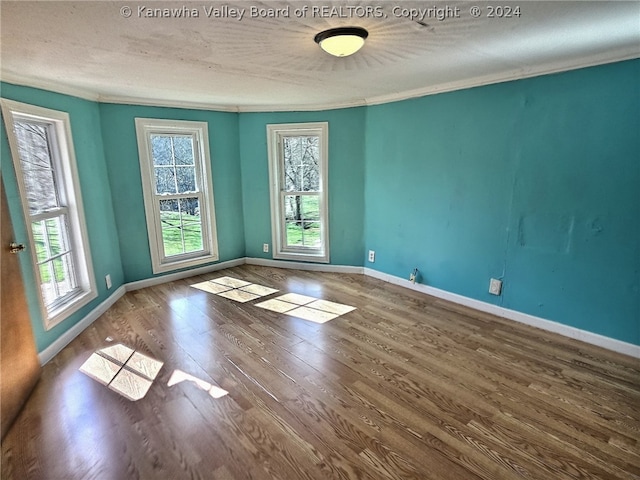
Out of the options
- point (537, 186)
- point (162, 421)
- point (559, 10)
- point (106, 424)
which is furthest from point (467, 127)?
point (106, 424)

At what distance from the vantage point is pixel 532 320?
3057mm

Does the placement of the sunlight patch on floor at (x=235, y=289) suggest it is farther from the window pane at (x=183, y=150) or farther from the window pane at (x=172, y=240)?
the window pane at (x=183, y=150)

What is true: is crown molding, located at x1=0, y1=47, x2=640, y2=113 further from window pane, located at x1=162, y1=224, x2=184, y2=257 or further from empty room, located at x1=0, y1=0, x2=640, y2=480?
window pane, located at x1=162, y1=224, x2=184, y2=257

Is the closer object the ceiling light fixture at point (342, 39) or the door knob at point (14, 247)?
the ceiling light fixture at point (342, 39)

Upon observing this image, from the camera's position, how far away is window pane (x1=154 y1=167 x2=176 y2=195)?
4082 millimetres

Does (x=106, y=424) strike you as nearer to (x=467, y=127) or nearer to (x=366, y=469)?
(x=366, y=469)

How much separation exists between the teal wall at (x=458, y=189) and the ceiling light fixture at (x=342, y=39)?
1.75 meters

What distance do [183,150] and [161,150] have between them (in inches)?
10.2

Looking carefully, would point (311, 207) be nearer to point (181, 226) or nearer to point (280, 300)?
point (280, 300)

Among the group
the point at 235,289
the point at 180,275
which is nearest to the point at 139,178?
the point at 180,275

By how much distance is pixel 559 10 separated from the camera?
1676 mm

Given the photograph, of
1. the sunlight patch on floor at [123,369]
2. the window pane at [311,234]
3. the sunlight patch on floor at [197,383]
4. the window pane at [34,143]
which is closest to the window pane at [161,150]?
the window pane at [34,143]

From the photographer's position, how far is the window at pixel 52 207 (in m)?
2.56

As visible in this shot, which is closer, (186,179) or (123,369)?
(123,369)
